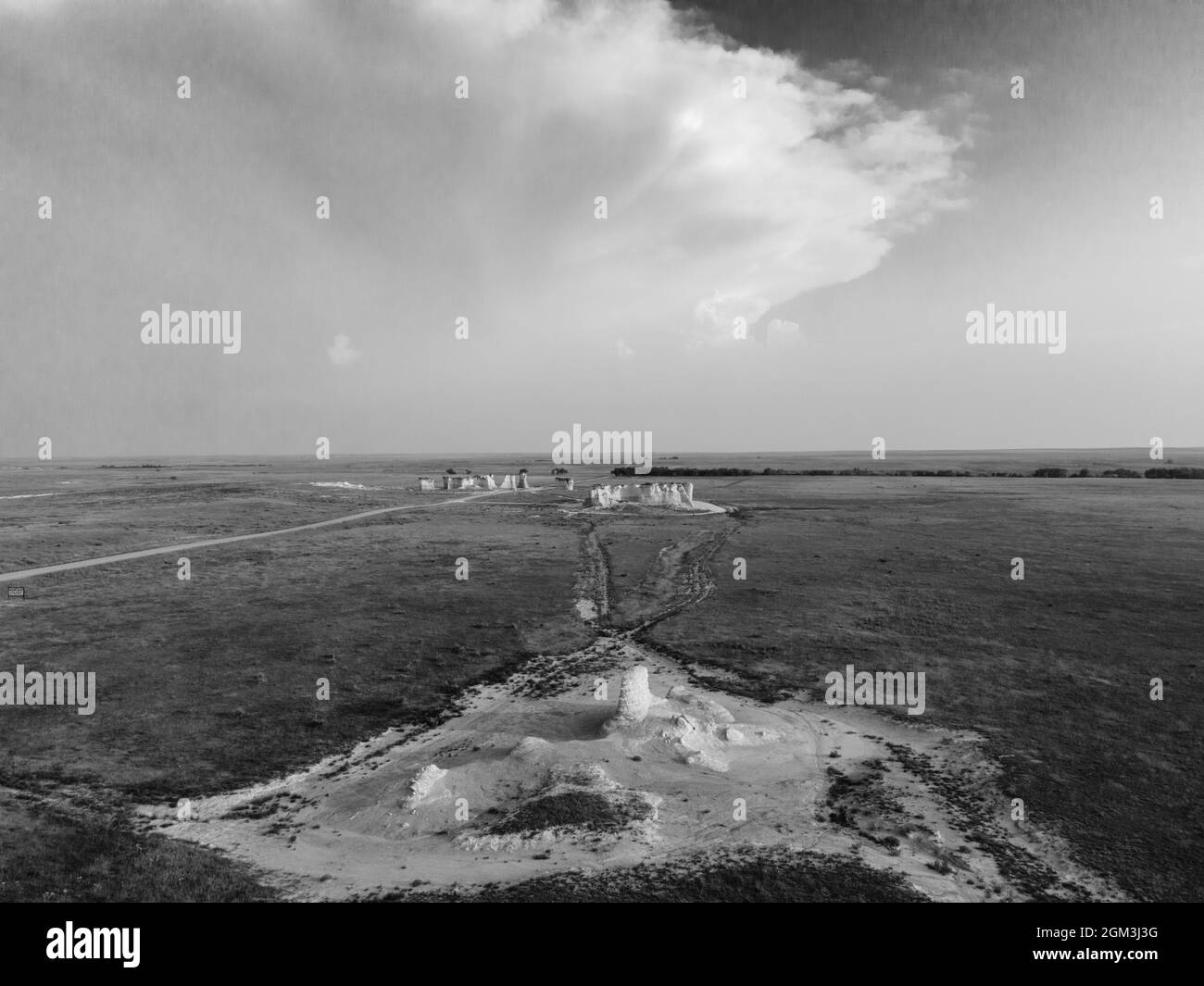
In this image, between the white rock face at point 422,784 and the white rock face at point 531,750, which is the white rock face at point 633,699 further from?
the white rock face at point 422,784

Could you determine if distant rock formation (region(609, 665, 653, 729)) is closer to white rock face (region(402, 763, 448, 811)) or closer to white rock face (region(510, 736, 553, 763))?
white rock face (region(510, 736, 553, 763))

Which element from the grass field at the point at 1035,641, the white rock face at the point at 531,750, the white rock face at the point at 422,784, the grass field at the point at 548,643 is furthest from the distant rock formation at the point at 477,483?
the white rock face at the point at 422,784

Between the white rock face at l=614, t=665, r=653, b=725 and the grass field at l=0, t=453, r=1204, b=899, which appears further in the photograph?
the white rock face at l=614, t=665, r=653, b=725

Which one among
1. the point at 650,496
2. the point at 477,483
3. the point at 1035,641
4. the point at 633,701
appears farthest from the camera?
Answer: the point at 477,483

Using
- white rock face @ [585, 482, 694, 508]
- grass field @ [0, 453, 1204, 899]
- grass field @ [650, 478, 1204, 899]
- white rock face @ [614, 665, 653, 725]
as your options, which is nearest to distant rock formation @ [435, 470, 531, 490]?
white rock face @ [585, 482, 694, 508]

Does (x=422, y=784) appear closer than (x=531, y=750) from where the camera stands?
Yes

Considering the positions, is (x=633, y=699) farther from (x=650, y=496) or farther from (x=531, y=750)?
(x=650, y=496)

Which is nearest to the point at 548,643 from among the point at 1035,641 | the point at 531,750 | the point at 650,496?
the point at 531,750
